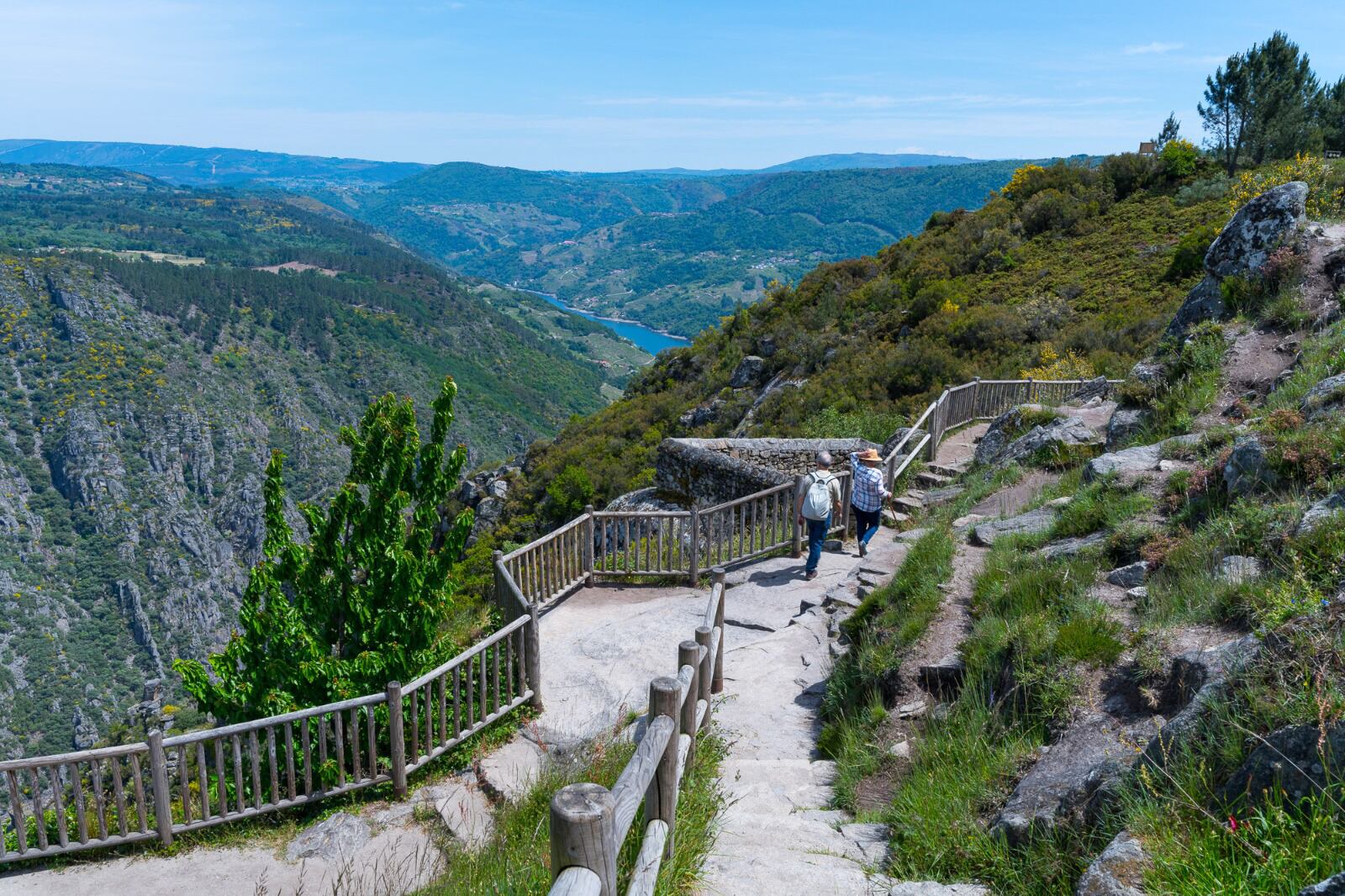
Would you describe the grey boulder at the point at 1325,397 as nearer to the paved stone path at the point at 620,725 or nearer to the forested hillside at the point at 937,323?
the paved stone path at the point at 620,725

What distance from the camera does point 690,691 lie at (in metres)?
4.62

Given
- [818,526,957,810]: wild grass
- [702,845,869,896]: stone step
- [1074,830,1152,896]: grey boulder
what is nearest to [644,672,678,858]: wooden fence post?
[702,845,869,896]: stone step

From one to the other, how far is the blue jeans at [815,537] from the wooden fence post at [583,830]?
7380mm

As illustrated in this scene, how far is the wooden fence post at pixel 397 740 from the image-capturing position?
6293 mm

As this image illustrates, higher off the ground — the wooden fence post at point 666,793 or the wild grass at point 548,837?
the wooden fence post at point 666,793

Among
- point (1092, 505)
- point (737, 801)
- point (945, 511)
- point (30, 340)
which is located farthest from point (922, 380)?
point (30, 340)

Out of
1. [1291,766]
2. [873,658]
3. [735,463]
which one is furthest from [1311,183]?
[1291,766]

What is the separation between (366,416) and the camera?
8.20 m

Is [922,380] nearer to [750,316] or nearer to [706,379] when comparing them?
[706,379]

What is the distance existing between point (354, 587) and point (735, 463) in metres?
7.88

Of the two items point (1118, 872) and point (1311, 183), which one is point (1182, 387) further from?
point (1311, 183)

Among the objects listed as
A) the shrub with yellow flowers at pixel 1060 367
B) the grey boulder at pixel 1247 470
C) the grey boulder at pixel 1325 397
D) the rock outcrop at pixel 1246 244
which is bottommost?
the shrub with yellow flowers at pixel 1060 367

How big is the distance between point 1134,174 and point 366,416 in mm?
37681

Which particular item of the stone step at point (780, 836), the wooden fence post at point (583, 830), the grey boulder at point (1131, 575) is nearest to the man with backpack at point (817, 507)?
the grey boulder at point (1131, 575)
